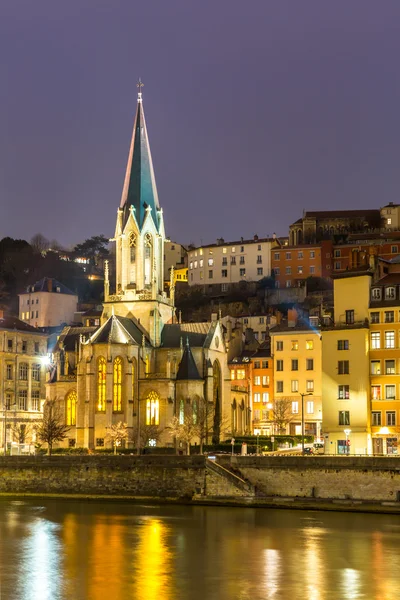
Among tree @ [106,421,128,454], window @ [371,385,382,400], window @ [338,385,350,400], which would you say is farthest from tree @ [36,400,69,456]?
window @ [371,385,382,400]

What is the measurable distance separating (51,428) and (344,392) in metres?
26.4

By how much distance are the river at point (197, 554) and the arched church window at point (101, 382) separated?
27.2 meters

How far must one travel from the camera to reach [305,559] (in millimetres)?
50594

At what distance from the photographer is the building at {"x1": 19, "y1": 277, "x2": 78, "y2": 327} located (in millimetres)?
157875

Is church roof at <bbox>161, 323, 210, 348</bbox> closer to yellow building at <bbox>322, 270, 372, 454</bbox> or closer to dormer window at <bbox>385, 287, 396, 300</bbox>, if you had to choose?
yellow building at <bbox>322, 270, 372, 454</bbox>

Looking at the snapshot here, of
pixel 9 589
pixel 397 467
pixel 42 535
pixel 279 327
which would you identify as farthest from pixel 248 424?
pixel 9 589

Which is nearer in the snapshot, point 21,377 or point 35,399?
point 21,377

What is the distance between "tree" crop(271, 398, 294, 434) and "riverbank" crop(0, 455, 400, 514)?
30272 millimetres

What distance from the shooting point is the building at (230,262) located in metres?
161

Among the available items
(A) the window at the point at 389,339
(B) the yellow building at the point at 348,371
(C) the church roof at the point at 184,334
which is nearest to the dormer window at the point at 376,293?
(B) the yellow building at the point at 348,371

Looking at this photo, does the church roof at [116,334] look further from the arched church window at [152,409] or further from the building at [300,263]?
the building at [300,263]

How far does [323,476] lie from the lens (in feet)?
225

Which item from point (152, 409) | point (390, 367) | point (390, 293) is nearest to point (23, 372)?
point (152, 409)

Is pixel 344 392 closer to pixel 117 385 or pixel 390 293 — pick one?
pixel 390 293
